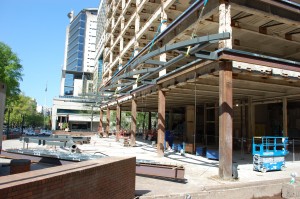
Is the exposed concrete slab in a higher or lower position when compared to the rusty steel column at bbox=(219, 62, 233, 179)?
lower

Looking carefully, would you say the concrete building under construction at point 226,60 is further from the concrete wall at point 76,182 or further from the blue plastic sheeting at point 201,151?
the concrete wall at point 76,182

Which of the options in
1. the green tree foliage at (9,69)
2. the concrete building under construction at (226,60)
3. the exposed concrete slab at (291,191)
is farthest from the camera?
the green tree foliage at (9,69)

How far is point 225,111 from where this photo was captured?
12.5 m

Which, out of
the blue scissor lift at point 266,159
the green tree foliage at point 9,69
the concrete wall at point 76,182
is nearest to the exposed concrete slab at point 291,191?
the blue scissor lift at point 266,159

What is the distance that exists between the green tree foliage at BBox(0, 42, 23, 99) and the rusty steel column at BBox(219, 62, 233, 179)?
123 ft

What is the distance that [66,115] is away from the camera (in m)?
92.1

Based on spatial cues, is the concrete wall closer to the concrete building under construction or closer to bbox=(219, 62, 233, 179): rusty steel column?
bbox=(219, 62, 233, 179): rusty steel column

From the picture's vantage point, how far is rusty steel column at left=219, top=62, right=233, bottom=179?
12.2 m

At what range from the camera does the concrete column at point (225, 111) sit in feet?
40.2

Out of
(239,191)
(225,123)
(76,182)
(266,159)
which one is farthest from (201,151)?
(76,182)

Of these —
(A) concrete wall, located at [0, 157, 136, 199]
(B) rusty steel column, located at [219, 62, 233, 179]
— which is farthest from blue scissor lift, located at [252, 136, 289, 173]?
(A) concrete wall, located at [0, 157, 136, 199]

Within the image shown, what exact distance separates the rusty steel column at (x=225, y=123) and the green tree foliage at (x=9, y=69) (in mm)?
37571

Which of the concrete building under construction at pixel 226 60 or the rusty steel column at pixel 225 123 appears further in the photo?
the concrete building under construction at pixel 226 60

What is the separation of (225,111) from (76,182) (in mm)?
8465
